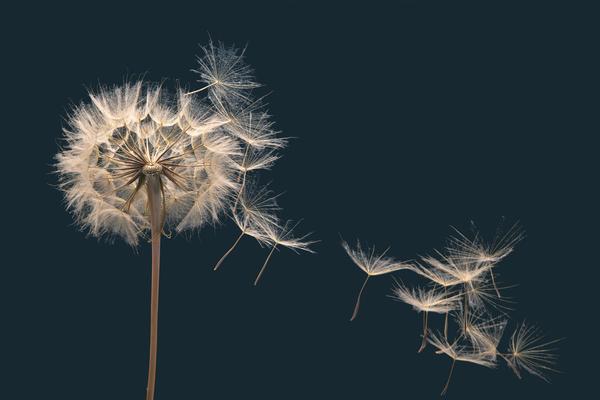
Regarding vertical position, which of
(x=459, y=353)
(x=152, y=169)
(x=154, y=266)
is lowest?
(x=459, y=353)

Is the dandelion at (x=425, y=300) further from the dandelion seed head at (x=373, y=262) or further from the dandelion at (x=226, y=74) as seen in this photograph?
the dandelion at (x=226, y=74)

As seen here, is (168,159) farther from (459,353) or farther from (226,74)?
(459,353)

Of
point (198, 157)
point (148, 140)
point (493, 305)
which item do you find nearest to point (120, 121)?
point (148, 140)

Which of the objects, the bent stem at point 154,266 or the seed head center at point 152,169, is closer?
the seed head center at point 152,169

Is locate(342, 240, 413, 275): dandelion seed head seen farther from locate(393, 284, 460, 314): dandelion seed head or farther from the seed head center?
the seed head center

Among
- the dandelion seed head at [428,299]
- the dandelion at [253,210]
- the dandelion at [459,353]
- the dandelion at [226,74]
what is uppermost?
the dandelion at [226,74]

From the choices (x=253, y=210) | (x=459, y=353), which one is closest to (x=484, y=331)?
(x=459, y=353)

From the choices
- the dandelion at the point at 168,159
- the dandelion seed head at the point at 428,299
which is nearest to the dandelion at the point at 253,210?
the dandelion at the point at 168,159
